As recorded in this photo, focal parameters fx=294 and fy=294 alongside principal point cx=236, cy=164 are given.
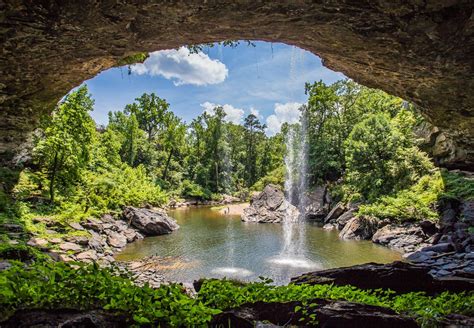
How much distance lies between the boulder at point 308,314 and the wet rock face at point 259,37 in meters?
4.44

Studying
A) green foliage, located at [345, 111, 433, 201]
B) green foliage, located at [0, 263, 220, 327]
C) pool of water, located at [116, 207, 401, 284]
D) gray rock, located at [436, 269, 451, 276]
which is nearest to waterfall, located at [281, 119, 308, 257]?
pool of water, located at [116, 207, 401, 284]

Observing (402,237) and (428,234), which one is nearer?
(428,234)

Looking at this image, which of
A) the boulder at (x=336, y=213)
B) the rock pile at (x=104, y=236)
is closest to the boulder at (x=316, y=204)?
the boulder at (x=336, y=213)

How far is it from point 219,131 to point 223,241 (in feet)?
112

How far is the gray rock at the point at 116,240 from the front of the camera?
649 inches

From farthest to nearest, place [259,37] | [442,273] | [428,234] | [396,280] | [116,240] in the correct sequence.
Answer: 1. [116,240]
2. [428,234]
3. [442,273]
4. [396,280]
5. [259,37]

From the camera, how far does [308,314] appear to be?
4.09 metres

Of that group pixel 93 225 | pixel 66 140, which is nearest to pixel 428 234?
pixel 93 225

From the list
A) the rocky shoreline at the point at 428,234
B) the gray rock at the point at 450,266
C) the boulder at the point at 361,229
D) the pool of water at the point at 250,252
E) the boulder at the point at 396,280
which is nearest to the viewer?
the boulder at the point at 396,280

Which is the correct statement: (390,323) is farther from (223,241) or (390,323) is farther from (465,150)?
(223,241)

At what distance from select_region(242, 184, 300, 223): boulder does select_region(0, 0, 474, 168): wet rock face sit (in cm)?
2171

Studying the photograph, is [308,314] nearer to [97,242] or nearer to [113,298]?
[113,298]

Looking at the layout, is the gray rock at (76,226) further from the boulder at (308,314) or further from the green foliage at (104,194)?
the boulder at (308,314)

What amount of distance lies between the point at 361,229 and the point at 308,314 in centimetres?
1766
